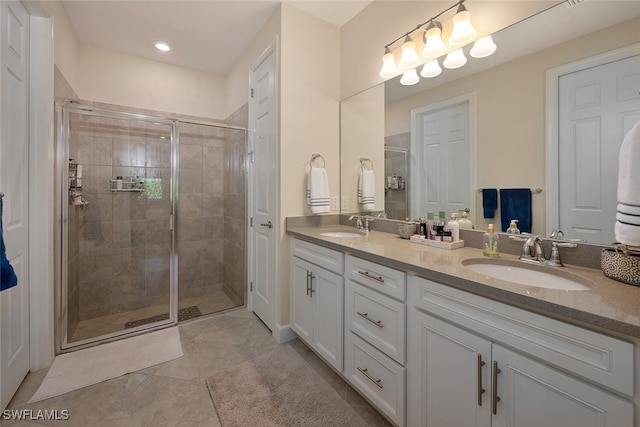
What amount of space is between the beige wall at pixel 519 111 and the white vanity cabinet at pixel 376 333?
2.29 feet

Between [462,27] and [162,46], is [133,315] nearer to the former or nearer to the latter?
[162,46]

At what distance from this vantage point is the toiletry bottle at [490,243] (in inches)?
52.1

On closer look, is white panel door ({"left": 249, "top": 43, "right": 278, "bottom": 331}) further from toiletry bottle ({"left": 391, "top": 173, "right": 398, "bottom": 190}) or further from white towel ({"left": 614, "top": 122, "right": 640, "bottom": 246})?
white towel ({"left": 614, "top": 122, "right": 640, "bottom": 246})

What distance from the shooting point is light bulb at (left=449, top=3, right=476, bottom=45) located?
58.5 inches

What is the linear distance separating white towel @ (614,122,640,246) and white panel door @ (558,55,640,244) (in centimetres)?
25

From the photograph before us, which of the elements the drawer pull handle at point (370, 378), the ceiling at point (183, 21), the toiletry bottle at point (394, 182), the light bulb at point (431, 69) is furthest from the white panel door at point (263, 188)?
the light bulb at point (431, 69)

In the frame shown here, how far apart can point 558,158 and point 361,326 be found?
123 centimetres

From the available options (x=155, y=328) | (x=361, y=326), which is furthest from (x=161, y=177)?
(x=361, y=326)

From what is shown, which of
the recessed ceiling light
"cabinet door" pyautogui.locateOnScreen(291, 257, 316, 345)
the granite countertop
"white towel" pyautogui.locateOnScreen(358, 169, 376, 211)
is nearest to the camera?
the granite countertop

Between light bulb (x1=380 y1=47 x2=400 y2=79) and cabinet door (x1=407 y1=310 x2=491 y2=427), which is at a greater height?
light bulb (x1=380 y1=47 x2=400 y2=79)

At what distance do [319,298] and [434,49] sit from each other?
67.3 inches

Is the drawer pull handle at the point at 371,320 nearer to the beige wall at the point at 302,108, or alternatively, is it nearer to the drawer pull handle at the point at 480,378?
the drawer pull handle at the point at 480,378

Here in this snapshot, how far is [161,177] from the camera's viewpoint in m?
2.71

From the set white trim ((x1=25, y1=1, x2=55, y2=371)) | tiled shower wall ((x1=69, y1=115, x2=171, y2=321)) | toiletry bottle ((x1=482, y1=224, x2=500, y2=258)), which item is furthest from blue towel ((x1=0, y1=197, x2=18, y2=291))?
toiletry bottle ((x1=482, y1=224, x2=500, y2=258))
